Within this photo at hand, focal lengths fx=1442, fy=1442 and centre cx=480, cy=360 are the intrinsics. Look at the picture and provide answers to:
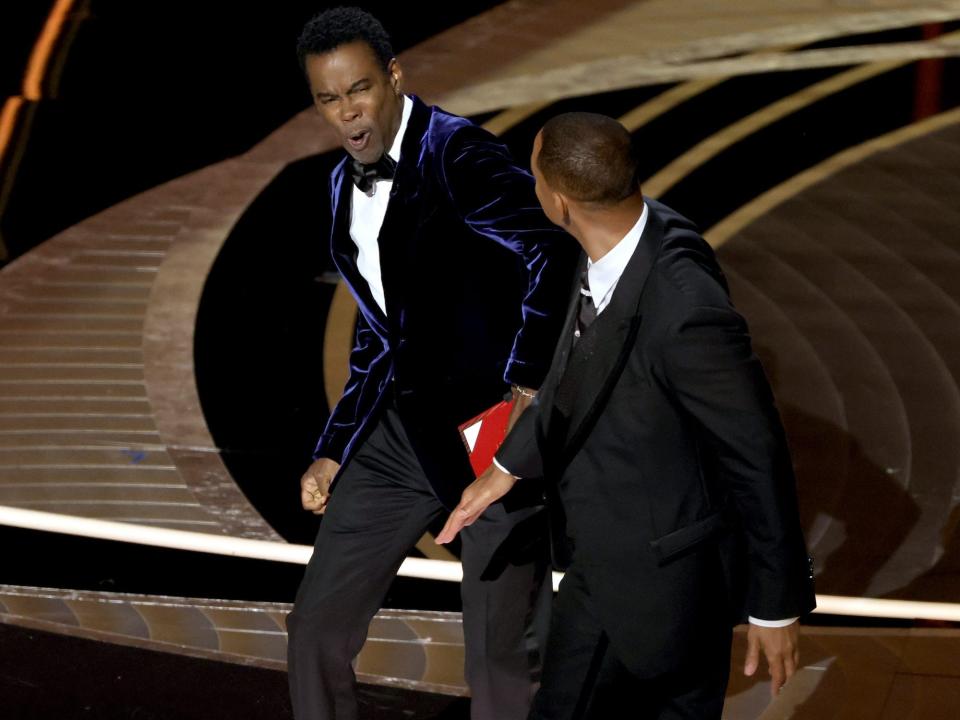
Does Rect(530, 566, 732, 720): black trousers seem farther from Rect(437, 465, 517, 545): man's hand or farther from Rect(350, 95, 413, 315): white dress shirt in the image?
Rect(350, 95, 413, 315): white dress shirt

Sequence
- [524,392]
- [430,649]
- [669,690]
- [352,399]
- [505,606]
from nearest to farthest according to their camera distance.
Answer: [669,690]
[524,392]
[505,606]
[352,399]
[430,649]

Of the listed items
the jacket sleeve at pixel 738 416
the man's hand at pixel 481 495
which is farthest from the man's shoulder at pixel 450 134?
the jacket sleeve at pixel 738 416

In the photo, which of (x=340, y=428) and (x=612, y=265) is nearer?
(x=612, y=265)

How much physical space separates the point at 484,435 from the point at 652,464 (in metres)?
0.56

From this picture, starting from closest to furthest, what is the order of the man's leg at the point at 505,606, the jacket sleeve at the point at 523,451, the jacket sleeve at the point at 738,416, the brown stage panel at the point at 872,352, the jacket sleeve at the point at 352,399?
the jacket sleeve at the point at 738,416
the jacket sleeve at the point at 523,451
the man's leg at the point at 505,606
the jacket sleeve at the point at 352,399
the brown stage panel at the point at 872,352

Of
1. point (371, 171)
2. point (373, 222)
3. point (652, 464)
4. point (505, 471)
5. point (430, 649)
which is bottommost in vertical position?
point (430, 649)

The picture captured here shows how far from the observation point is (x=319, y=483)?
309 centimetres

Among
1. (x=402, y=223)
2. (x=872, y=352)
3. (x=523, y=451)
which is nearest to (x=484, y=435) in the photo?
(x=523, y=451)

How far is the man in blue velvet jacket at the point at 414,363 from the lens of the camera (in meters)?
2.80

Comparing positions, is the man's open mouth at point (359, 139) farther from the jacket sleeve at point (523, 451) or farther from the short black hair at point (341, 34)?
the jacket sleeve at point (523, 451)

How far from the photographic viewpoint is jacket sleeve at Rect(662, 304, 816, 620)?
2.20 metres

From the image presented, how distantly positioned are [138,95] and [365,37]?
4417 mm

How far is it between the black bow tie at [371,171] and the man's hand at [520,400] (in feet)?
1.63

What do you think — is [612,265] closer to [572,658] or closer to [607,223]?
[607,223]
